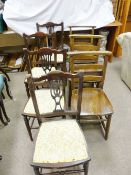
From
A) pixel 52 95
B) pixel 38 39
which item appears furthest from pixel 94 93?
pixel 38 39

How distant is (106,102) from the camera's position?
5.48 ft

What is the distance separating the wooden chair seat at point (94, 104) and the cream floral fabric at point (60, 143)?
0.24 metres

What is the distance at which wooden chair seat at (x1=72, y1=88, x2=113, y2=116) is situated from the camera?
1.56 meters

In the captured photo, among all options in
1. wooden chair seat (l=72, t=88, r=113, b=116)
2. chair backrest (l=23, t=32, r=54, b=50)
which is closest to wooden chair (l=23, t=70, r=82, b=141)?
wooden chair seat (l=72, t=88, r=113, b=116)

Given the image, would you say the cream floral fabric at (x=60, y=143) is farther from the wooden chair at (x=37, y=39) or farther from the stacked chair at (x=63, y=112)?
the wooden chair at (x=37, y=39)

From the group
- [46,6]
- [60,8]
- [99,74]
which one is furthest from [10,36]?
[99,74]

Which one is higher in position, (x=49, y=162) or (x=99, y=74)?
(x=99, y=74)

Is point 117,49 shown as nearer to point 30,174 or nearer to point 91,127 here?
point 91,127

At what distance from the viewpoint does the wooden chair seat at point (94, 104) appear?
156cm

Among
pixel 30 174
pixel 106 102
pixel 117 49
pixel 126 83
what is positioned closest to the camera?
pixel 30 174

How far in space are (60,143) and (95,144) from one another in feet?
2.10

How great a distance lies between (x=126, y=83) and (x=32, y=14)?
176 cm

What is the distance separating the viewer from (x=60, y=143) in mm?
1237

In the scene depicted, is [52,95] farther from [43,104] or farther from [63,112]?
[43,104]
